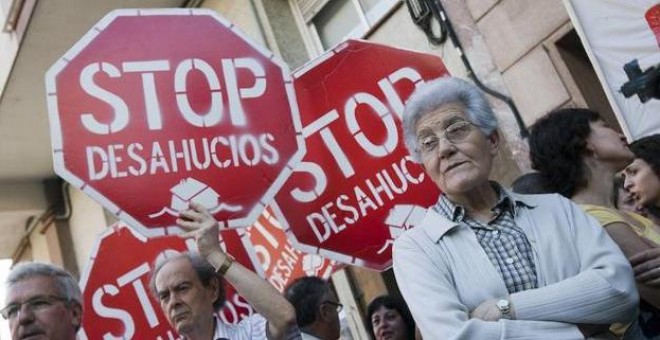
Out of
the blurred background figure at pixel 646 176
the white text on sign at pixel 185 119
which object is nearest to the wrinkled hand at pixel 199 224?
the white text on sign at pixel 185 119

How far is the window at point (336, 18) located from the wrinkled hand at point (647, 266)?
13.2 ft

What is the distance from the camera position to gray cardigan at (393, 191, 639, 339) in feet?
4.72

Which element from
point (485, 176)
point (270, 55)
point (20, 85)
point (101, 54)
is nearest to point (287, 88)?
point (270, 55)

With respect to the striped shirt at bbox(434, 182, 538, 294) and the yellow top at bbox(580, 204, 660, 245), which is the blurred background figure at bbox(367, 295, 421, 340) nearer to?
the yellow top at bbox(580, 204, 660, 245)

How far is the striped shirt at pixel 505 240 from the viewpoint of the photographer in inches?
61.4

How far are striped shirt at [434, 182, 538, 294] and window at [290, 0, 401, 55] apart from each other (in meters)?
Result: 3.88

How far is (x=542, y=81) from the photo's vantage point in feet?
14.2

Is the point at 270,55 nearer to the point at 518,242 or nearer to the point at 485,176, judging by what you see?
the point at 485,176

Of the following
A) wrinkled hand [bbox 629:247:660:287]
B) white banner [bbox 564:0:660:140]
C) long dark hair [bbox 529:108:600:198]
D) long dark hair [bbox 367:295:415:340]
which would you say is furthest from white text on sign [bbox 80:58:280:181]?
white banner [bbox 564:0:660:140]

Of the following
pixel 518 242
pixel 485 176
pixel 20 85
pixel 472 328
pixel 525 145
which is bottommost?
pixel 472 328

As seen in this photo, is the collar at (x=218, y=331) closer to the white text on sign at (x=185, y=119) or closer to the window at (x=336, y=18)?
the white text on sign at (x=185, y=119)

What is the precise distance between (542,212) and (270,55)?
131 cm

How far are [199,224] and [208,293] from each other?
2.04 ft

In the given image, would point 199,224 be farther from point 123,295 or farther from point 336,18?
point 336,18
